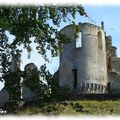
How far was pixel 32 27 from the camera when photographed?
36.8 feet

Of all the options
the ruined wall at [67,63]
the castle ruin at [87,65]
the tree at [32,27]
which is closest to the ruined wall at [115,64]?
the castle ruin at [87,65]

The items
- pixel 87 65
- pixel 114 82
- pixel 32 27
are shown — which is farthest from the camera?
pixel 114 82

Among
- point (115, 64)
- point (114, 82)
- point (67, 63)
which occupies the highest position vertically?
point (115, 64)

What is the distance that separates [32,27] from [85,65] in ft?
72.9

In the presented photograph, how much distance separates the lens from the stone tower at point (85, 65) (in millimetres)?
32906

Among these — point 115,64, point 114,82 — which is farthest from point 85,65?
point 115,64

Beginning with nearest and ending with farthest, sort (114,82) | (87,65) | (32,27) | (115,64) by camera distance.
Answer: (32,27), (87,65), (114,82), (115,64)

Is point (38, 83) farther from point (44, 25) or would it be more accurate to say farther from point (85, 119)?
point (85, 119)

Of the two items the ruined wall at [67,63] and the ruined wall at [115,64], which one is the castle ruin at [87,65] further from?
the ruined wall at [115,64]

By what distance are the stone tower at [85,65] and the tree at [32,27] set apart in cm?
A: 2071

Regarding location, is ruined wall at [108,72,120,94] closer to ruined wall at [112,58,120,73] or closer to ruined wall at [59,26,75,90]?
ruined wall at [112,58,120,73]

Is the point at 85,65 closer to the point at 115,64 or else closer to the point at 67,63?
the point at 67,63

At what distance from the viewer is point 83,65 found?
3322 cm

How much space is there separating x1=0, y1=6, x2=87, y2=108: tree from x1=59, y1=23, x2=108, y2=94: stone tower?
815 inches
